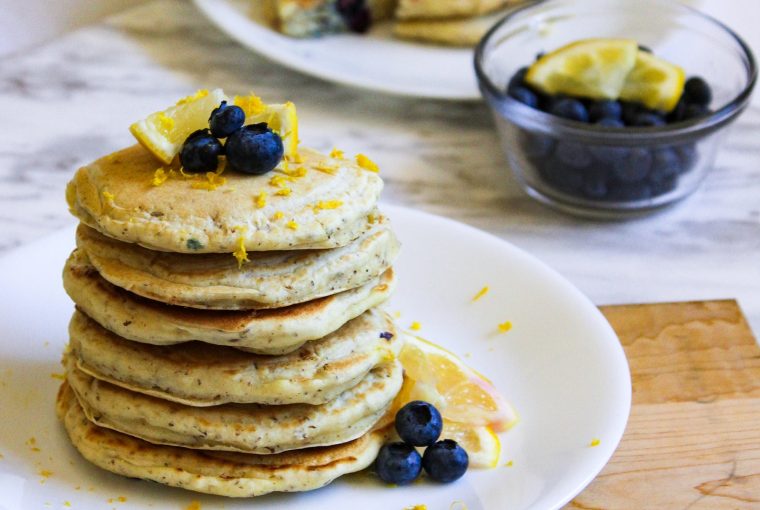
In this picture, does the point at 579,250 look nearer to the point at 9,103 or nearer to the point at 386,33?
the point at 386,33

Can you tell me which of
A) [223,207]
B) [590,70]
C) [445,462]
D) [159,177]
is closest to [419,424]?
[445,462]

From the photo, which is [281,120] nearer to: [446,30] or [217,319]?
[217,319]

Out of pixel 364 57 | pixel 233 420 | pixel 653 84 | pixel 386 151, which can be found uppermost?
pixel 233 420

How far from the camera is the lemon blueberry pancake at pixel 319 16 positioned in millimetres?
3879

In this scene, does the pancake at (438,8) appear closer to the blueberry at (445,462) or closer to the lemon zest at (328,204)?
the lemon zest at (328,204)

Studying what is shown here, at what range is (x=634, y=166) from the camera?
2.98m

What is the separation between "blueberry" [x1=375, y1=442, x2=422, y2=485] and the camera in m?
1.93

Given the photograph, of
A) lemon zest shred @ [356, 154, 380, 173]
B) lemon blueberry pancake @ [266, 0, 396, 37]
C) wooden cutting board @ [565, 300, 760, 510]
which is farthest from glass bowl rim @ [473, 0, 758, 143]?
lemon zest shred @ [356, 154, 380, 173]

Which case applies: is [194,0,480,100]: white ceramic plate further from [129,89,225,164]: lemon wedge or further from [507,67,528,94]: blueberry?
[129,89,225,164]: lemon wedge

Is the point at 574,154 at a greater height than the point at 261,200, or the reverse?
the point at 261,200

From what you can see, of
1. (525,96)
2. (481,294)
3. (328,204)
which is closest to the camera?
(328,204)

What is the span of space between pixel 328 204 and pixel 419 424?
48 centimetres

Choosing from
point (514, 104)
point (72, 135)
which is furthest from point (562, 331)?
point (72, 135)

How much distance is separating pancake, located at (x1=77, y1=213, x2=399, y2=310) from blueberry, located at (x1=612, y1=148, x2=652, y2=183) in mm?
1295
